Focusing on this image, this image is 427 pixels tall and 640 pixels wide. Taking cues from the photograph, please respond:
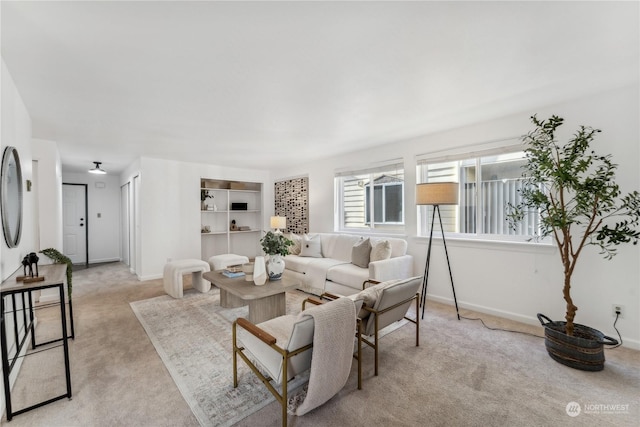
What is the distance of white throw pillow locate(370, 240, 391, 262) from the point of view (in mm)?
3688

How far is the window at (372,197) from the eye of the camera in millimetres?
4363

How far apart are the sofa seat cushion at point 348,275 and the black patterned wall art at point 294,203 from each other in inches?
80.2

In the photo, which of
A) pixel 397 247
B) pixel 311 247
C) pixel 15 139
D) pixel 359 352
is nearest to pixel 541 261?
pixel 397 247

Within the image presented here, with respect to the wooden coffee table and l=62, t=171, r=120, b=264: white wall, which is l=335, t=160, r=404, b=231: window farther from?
l=62, t=171, r=120, b=264: white wall

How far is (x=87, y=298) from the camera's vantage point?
13.1 feet

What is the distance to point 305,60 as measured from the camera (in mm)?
1982

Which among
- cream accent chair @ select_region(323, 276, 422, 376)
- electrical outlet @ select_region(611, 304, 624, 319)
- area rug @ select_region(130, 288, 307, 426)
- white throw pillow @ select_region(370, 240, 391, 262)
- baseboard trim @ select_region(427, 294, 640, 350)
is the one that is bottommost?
area rug @ select_region(130, 288, 307, 426)

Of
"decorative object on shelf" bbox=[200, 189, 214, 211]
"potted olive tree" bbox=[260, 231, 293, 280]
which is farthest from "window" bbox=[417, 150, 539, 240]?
"decorative object on shelf" bbox=[200, 189, 214, 211]

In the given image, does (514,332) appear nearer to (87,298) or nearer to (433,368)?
(433,368)

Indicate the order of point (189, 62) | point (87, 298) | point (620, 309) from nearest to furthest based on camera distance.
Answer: point (189, 62), point (620, 309), point (87, 298)

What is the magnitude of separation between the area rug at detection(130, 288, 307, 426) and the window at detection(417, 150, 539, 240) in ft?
8.26

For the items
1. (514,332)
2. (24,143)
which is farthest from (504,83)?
(24,143)

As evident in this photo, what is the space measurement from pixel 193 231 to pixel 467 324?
5.22 m

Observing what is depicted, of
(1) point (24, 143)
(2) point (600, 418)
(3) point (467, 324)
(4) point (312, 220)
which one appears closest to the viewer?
(2) point (600, 418)
